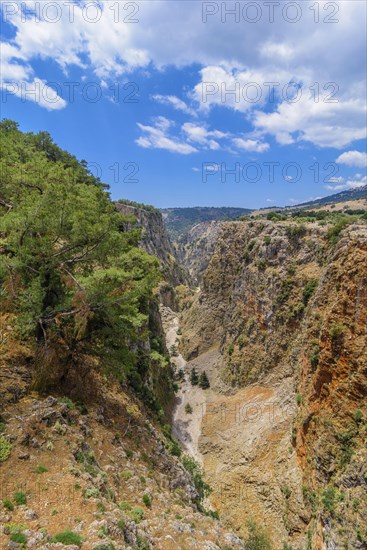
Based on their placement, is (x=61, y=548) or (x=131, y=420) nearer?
(x=61, y=548)

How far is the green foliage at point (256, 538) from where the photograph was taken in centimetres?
2605

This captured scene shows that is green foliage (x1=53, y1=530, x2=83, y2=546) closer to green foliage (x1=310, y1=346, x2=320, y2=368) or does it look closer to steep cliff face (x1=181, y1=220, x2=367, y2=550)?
steep cliff face (x1=181, y1=220, x2=367, y2=550)

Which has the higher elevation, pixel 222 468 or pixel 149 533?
pixel 149 533

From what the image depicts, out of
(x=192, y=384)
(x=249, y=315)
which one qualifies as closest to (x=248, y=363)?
(x=249, y=315)

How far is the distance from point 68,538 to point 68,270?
1383 centimetres

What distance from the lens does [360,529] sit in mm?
20469

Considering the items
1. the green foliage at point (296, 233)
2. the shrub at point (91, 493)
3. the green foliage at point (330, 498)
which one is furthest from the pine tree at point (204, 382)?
the shrub at point (91, 493)

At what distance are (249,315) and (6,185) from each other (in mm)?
40534

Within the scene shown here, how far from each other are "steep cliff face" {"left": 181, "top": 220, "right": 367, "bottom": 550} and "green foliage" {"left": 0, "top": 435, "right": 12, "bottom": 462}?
2193 cm

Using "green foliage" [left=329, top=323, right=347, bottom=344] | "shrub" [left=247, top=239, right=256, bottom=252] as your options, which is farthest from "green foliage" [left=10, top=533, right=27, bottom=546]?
"shrub" [left=247, top=239, right=256, bottom=252]

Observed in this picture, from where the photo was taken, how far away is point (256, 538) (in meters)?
26.9

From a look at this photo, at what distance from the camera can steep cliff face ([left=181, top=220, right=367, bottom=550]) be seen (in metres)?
25.6

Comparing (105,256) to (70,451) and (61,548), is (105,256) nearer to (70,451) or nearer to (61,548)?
(70,451)

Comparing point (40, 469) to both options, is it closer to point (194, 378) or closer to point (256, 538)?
point (256, 538)
